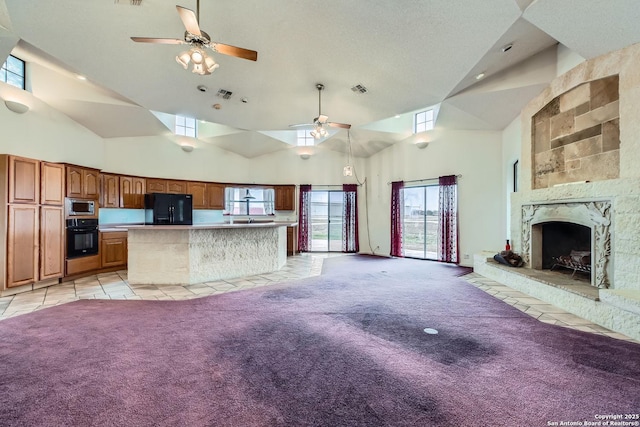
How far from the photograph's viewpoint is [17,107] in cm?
466

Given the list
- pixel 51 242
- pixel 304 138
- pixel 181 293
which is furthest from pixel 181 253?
pixel 304 138

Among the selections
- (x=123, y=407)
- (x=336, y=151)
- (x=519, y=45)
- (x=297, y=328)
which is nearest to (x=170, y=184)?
(x=336, y=151)

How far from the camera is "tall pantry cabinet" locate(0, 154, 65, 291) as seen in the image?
4.20 meters

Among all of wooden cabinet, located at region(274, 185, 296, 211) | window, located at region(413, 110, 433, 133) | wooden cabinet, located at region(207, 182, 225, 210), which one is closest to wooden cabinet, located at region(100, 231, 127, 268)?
wooden cabinet, located at region(207, 182, 225, 210)

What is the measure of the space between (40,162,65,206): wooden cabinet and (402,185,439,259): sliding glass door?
761 centimetres

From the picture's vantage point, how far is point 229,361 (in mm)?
2291

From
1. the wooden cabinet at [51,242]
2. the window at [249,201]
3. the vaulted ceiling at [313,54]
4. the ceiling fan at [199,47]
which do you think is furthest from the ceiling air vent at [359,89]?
the wooden cabinet at [51,242]

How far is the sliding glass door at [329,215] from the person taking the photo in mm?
9133

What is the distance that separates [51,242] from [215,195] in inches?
152

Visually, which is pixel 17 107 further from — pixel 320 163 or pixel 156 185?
pixel 320 163

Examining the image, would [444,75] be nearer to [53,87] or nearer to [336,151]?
[336,151]

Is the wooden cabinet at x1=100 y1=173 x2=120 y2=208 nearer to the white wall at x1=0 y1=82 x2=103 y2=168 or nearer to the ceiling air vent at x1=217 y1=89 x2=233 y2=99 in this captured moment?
the white wall at x1=0 y1=82 x2=103 y2=168

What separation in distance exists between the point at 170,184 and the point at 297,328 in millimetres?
6188

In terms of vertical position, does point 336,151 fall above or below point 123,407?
above
